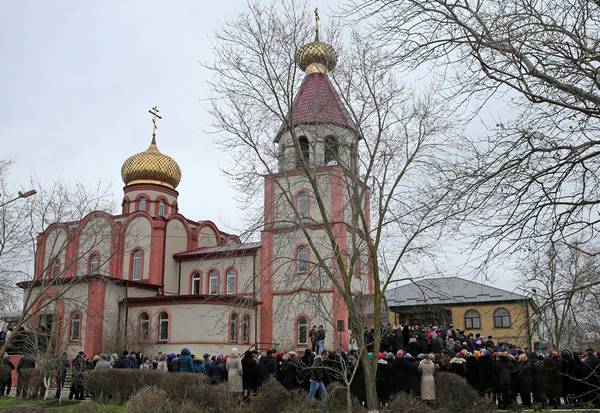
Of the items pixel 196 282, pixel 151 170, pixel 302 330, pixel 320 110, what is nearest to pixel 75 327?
pixel 196 282

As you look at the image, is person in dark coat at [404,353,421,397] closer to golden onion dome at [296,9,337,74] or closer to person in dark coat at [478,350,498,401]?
person in dark coat at [478,350,498,401]

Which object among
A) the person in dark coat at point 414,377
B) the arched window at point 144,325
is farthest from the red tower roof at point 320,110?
the arched window at point 144,325

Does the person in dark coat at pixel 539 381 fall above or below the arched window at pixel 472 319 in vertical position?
below

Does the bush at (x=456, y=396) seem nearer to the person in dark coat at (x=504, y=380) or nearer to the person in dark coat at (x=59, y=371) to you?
the person in dark coat at (x=504, y=380)

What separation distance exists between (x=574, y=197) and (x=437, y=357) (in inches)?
313

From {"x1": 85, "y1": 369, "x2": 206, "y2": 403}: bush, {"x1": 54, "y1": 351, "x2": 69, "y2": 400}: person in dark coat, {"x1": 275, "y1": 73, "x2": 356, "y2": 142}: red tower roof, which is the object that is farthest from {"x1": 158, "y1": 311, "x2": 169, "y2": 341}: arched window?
{"x1": 275, "y1": 73, "x2": 356, "y2": 142}: red tower roof

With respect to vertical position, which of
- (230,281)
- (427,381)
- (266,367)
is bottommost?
(427,381)

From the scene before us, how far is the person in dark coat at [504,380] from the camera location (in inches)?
575

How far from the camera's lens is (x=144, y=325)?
1324 inches

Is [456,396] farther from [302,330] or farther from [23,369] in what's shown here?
[302,330]

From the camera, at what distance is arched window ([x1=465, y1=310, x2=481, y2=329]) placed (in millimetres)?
41594

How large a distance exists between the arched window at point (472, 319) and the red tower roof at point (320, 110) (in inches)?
1139

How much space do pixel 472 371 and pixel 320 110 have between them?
698cm

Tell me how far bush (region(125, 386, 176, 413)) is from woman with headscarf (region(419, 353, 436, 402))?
5.12 metres
